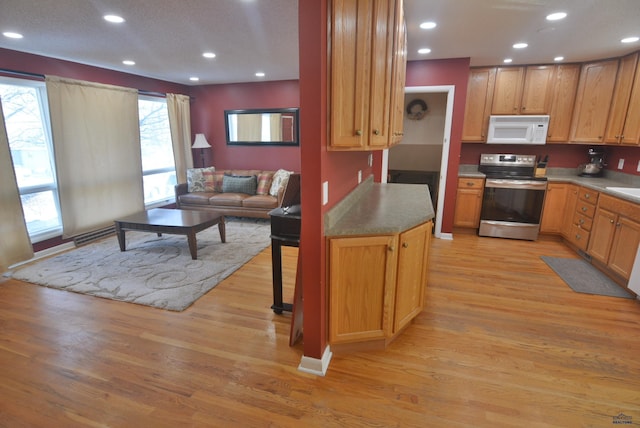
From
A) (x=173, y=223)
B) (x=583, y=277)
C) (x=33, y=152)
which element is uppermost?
(x=33, y=152)

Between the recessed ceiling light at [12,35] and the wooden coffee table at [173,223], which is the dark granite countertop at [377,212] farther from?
the recessed ceiling light at [12,35]

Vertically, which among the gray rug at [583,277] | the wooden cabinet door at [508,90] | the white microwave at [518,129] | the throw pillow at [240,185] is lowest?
the gray rug at [583,277]

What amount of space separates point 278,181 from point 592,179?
462cm

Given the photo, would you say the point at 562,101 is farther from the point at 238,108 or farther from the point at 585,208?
the point at 238,108

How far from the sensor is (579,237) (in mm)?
3969

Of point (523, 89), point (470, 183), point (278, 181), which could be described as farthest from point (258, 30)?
point (523, 89)

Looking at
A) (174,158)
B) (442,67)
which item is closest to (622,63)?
(442,67)

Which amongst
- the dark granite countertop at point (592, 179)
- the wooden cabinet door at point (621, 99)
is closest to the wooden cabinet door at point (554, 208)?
the dark granite countertop at point (592, 179)

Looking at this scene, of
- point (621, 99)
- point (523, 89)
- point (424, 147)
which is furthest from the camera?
point (424, 147)

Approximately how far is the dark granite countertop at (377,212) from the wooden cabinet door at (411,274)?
96 mm

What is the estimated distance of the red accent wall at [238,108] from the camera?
5922 mm

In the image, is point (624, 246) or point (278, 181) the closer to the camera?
point (624, 246)

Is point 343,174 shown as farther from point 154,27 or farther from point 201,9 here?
point 154,27

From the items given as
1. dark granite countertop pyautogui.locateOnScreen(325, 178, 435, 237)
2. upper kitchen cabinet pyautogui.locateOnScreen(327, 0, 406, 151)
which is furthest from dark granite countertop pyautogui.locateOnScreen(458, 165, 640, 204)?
upper kitchen cabinet pyautogui.locateOnScreen(327, 0, 406, 151)
